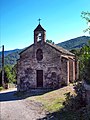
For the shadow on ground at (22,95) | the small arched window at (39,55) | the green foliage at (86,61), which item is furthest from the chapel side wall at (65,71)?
the green foliage at (86,61)

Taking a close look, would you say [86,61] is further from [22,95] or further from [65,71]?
[65,71]

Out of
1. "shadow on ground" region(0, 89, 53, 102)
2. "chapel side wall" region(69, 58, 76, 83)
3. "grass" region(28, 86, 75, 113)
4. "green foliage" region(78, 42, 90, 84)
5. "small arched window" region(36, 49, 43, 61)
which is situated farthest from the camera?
"chapel side wall" region(69, 58, 76, 83)

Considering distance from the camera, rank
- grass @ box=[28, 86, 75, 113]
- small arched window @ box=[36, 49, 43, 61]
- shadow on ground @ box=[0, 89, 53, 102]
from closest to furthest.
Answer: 1. grass @ box=[28, 86, 75, 113]
2. shadow on ground @ box=[0, 89, 53, 102]
3. small arched window @ box=[36, 49, 43, 61]

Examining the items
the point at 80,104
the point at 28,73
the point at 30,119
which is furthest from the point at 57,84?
the point at 30,119

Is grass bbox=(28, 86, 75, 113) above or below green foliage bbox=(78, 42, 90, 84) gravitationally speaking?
below

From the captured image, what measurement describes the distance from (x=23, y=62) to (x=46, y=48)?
3.63 m

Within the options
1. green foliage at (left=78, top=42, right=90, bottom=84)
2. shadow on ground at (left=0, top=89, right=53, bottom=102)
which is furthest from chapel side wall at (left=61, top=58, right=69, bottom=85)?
green foliage at (left=78, top=42, right=90, bottom=84)

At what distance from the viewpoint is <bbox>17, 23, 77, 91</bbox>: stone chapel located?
101ft

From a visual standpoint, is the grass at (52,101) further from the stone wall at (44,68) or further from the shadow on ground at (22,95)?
the stone wall at (44,68)

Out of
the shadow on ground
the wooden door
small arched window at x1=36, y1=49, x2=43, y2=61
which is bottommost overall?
the shadow on ground

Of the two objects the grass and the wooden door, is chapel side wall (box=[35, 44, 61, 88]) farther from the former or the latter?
the grass

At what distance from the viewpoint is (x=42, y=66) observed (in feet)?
103

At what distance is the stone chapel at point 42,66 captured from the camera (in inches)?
1209

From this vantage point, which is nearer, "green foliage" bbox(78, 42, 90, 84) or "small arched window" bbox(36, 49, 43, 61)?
"green foliage" bbox(78, 42, 90, 84)
